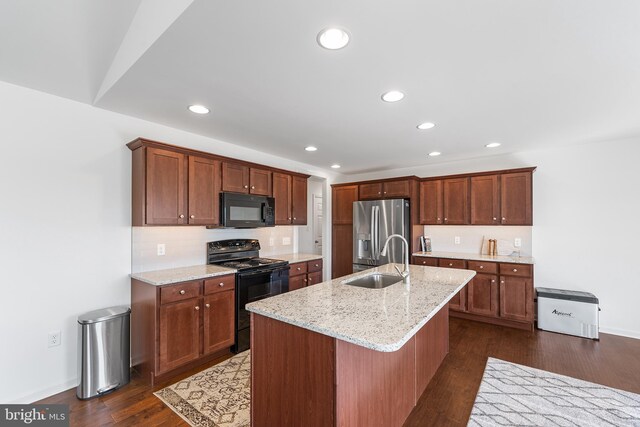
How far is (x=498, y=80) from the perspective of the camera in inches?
78.5

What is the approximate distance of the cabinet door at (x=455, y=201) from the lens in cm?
434

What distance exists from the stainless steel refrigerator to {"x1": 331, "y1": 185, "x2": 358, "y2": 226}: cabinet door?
23cm

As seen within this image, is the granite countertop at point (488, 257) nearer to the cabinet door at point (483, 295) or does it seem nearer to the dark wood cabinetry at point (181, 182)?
the cabinet door at point (483, 295)

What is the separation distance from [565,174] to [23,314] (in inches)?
240

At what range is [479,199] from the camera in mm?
4211

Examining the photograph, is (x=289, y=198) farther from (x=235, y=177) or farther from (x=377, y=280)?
(x=377, y=280)

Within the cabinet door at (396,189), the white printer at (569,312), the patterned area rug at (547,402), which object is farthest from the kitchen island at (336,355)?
the cabinet door at (396,189)

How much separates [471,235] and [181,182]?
428 centimetres

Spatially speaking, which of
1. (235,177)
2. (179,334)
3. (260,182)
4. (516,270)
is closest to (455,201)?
(516,270)

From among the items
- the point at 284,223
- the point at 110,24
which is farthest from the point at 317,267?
the point at 110,24

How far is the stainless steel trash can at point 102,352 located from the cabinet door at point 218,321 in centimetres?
65

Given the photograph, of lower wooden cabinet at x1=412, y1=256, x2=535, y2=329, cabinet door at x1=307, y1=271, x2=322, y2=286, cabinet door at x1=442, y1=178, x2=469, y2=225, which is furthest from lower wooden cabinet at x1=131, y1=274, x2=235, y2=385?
cabinet door at x1=442, y1=178, x2=469, y2=225

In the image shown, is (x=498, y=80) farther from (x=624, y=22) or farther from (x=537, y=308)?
(x=537, y=308)

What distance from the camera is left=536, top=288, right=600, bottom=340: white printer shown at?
336 cm
